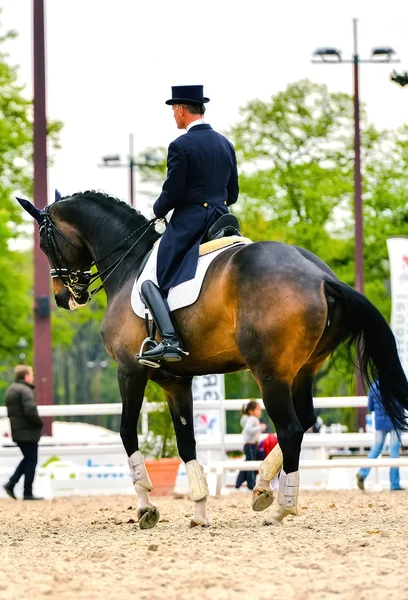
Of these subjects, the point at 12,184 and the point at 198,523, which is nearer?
the point at 198,523

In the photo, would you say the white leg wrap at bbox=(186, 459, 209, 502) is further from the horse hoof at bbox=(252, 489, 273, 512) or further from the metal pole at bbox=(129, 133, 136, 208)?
the metal pole at bbox=(129, 133, 136, 208)

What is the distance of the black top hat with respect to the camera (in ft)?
32.2

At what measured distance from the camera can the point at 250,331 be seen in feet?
28.7

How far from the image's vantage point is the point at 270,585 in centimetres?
600

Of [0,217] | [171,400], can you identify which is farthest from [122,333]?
[0,217]

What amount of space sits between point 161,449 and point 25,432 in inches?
78.9

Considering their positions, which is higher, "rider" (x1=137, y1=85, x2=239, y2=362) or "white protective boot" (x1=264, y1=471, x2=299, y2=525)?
"rider" (x1=137, y1=85, x2=239, y2=362)

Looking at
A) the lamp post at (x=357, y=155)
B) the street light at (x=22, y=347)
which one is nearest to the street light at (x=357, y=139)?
the lamp post at (x=357, y=155)

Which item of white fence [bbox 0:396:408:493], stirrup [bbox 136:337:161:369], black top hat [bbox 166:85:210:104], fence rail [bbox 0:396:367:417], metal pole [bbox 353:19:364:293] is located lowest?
white fence [bbox 0:396:408:493]

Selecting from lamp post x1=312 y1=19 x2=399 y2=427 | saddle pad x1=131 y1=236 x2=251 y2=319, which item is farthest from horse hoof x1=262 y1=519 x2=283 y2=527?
lamp post x1=312 y1=19 x2=399 y2=427

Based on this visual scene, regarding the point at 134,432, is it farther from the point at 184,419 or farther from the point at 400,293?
the point at 400,293

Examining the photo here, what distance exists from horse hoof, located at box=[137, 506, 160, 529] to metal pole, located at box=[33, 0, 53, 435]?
1054 cm

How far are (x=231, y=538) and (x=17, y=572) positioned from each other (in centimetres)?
185

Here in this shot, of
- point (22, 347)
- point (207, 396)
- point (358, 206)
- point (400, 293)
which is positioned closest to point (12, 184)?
point (22, 347)
